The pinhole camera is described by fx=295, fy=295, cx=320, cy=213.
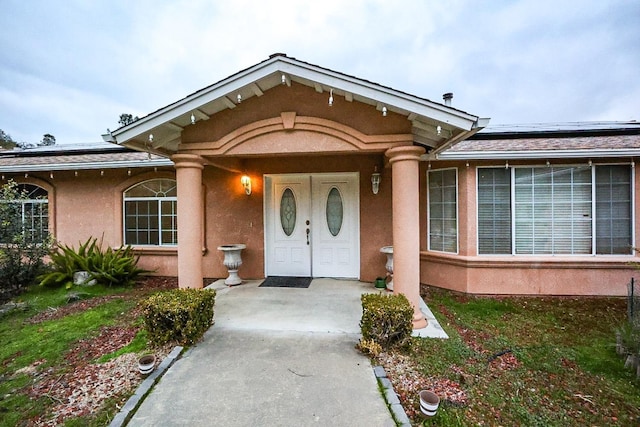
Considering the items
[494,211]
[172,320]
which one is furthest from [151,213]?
[494,211]

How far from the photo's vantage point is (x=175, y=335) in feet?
12.7

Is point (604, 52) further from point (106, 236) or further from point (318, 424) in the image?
point (106, 236)

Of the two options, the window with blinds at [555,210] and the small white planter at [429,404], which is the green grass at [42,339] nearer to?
the small white planter at [429,404]

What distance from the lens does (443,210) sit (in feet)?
22.1

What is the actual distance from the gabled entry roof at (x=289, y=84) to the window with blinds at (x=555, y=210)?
101 inches

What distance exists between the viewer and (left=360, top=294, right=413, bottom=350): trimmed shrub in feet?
12.0

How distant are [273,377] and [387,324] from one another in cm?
149

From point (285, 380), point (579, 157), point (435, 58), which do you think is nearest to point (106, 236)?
point (285, 380)

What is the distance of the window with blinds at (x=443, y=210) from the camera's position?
21.5ft

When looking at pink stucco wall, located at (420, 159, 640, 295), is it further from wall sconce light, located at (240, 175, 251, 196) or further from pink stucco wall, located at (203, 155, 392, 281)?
wall sconce light, located at (240, 175, 251, 196)

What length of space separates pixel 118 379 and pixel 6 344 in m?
2.85

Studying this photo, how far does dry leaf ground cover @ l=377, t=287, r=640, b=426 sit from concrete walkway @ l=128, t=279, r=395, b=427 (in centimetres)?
51

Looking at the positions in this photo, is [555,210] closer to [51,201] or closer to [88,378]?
[88,378]

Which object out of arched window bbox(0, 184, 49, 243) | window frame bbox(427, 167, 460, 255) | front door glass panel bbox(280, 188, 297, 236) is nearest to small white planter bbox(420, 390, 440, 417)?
window frame bbox(427, 167, 460, 255)
